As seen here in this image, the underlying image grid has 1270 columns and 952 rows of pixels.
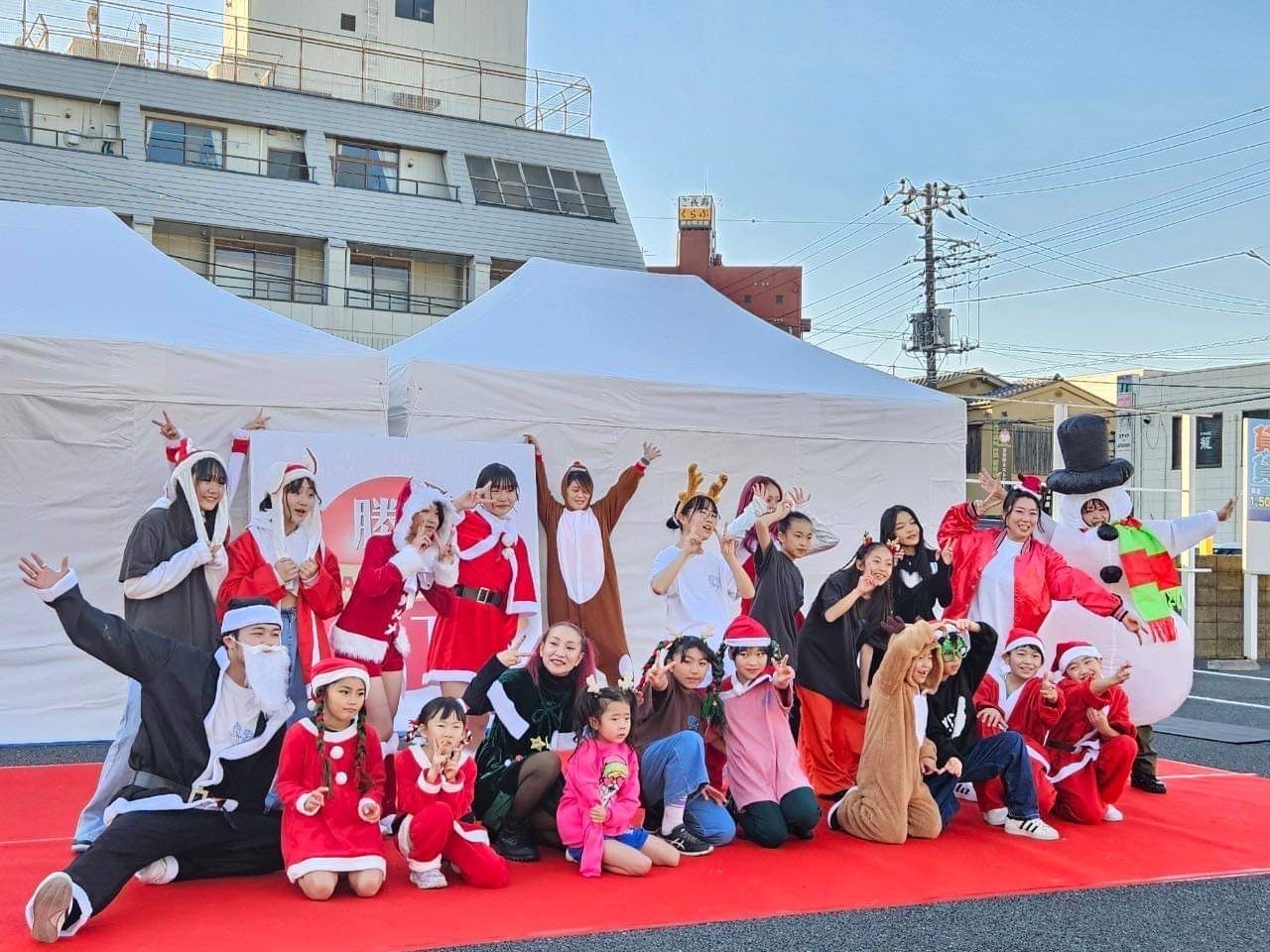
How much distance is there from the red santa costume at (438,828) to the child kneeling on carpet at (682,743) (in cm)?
66

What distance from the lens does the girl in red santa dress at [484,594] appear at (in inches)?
192

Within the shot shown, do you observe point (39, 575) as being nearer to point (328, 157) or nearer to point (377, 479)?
point (377, 479)

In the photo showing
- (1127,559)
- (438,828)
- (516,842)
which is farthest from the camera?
(1127,559)

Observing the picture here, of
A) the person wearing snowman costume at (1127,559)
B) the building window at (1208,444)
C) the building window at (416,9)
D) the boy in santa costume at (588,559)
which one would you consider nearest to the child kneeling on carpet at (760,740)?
the person wearing snowman costume at (1127,559)

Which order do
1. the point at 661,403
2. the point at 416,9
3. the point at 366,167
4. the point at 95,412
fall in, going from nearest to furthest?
1. the point at 95,412
2. the point at 661,403
3. the point at 366,167
4. the point at 416,9

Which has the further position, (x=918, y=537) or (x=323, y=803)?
(x=918, y=537)

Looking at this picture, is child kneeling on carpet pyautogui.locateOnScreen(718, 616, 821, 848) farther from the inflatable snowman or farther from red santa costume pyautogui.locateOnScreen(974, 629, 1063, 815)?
the inflatable snowman

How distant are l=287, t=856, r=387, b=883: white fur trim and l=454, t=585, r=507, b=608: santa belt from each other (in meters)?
1.73

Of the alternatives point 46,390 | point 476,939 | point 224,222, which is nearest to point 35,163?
point 224,222

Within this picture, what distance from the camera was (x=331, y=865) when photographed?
3.26 m

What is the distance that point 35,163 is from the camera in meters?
17.4

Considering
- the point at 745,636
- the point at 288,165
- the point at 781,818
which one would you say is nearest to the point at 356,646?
the point at 745,636

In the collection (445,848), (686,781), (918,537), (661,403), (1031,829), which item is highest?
(661,403)

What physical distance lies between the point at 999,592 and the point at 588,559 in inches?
82.8
